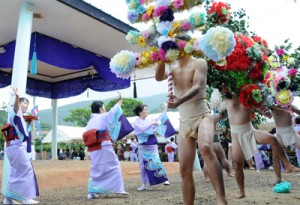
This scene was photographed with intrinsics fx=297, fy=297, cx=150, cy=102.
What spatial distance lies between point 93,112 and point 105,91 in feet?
22.9

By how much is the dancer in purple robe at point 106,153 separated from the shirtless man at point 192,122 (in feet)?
6.14

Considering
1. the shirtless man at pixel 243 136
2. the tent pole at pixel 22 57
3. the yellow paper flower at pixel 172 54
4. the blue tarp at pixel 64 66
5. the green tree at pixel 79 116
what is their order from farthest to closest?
the green tree at pixel 79 116 → the blue tarp at pixel 64 66 → the tent pole at pixel 22 57 → the shirtless man at pixel 243 136 → the yellow paper flower at pixel 172 54

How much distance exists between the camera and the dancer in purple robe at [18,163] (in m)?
4.06

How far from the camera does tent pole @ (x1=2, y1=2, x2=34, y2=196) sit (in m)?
5.02

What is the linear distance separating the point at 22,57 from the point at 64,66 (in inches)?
123

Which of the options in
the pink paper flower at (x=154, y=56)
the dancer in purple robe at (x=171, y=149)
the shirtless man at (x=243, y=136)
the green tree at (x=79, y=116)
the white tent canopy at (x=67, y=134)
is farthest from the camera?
the green tree at (x=79, y=116)

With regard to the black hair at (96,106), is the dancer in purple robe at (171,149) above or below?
below

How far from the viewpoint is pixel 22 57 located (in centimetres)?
553

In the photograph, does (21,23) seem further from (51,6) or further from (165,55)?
(165,55)

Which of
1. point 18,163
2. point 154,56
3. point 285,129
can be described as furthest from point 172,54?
point 285,129

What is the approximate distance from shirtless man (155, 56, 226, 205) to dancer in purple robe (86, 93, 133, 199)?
6.14ft

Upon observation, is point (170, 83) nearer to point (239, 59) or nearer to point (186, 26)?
point (186, 26)

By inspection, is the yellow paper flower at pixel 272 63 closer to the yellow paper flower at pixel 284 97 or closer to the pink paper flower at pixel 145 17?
the yellow paper flower at pixel 284 97

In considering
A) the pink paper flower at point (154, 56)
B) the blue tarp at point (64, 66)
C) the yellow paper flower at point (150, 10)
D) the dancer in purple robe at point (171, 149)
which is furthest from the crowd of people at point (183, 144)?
the dancer in purple robe at point (171, 149)
